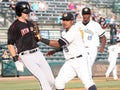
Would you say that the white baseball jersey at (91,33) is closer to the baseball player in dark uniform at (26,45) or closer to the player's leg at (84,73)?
the player's leg at (84,73)

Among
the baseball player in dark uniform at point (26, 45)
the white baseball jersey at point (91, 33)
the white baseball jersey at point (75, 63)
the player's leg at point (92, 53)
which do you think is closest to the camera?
the baseball player in dark uniform at point (26, 45)

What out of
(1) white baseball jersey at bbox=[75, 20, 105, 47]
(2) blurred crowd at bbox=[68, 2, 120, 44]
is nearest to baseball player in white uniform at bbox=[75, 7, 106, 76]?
(1) white baseball jersey at bbox=[75, 20, 105, 47]

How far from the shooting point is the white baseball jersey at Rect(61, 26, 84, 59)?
29.0 feet

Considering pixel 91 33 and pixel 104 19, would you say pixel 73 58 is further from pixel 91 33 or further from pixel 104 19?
pixel 104 19

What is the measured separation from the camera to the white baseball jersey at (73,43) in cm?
883

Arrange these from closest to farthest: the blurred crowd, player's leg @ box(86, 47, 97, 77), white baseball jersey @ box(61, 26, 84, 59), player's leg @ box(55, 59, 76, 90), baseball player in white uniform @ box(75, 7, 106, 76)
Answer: white baseball jersey @ box(61, 26, 84, 59), player's leg @ box(55, 59, 76, 90), player's leg @ box(86, 47, 97, 77), baseball player in white uniform @ box(75, 7, 106, 76), the blurred crowd

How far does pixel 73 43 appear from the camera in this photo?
9.02 metres

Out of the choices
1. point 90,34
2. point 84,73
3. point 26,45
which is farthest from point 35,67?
point 90,34

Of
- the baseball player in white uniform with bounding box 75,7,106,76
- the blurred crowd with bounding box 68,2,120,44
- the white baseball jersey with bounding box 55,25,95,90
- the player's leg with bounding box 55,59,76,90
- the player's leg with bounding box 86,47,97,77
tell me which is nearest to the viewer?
the white baseball jersey with bounding box 55,25,95,90

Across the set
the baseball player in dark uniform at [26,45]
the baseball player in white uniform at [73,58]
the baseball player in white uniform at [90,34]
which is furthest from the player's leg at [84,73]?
the baseball player in white uniform at [90,34]

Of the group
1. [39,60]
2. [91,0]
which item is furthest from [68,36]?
[91,0]

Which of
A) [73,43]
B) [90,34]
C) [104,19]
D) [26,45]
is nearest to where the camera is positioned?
[26,45]

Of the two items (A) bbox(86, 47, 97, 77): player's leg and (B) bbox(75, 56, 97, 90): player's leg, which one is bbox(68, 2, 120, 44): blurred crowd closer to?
(A) bbox(86, 47, 97, 77): player's leg

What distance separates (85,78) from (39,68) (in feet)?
4.04
